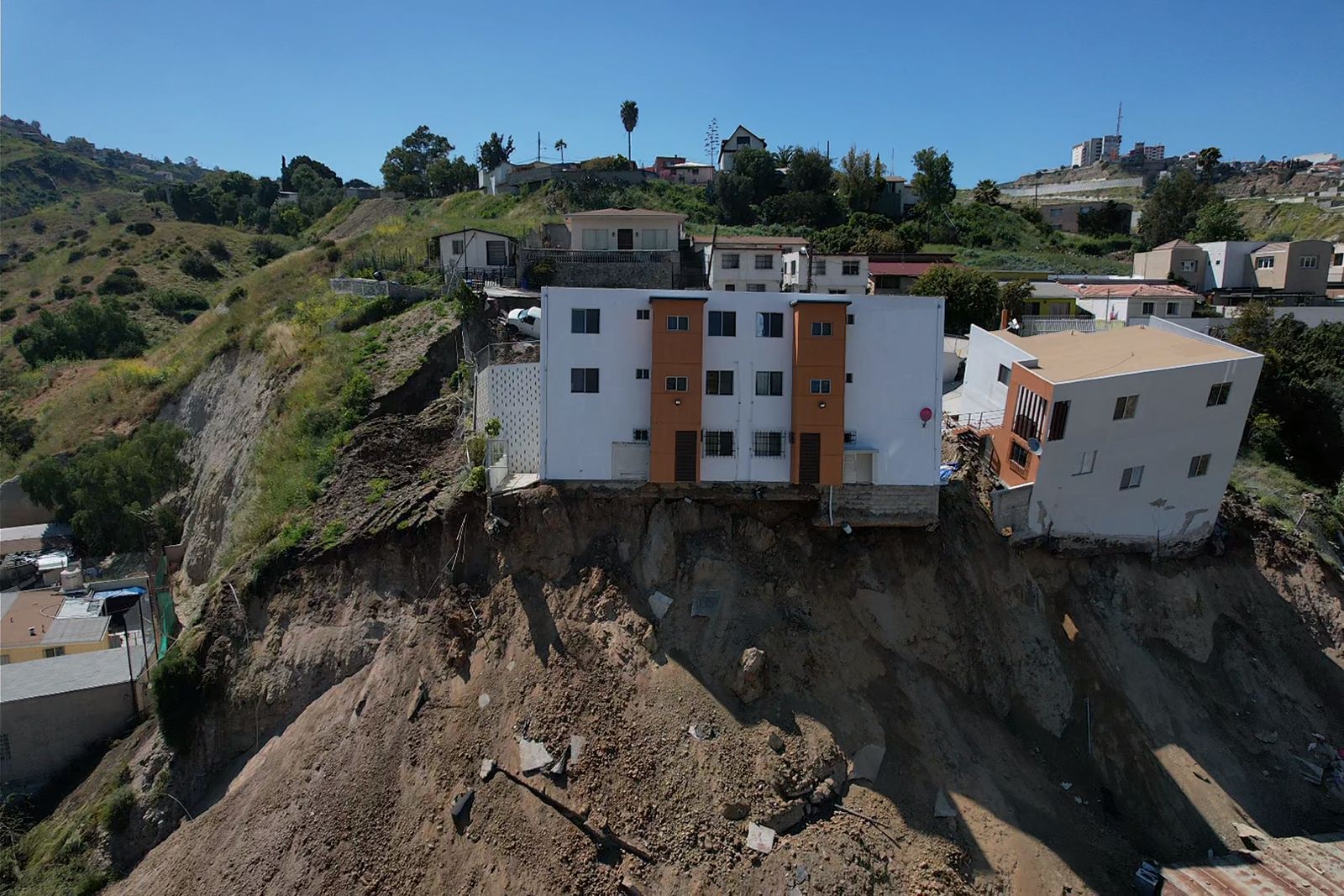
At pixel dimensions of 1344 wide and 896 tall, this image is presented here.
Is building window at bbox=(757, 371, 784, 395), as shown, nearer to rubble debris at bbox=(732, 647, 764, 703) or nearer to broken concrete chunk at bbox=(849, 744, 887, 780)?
rubble debris at bbox=(732, 647, 764, 703)

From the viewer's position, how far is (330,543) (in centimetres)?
2011

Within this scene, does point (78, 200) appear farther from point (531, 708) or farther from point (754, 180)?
point (531, 708)

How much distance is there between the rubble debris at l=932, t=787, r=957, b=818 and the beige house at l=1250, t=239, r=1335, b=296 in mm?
41291

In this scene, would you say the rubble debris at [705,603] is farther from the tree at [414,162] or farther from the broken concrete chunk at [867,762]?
the tree at [414,162]

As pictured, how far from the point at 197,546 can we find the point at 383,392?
9.81m

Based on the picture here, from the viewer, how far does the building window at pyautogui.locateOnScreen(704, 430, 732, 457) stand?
18.9m

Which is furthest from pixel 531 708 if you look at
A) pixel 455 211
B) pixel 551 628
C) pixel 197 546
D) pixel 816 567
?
pixel 455 211

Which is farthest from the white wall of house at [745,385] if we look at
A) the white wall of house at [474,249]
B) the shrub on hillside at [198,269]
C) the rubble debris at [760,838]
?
the shrub on hillside at [198,269]

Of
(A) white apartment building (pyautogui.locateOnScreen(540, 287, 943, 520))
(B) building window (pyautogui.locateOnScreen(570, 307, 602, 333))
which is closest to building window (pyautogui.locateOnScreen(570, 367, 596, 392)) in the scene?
(A) white apartment building (pyautogui.locateOnScreen(540, 287, 943, 520))

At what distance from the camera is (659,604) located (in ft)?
58.9

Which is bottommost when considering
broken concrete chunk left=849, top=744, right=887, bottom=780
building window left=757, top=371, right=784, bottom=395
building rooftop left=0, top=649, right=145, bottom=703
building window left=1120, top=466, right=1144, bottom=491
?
building rooftop left=0, top=649, right=145, bottom=703

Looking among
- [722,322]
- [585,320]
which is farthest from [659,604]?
[585,320]

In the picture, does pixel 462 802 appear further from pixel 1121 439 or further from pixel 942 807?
pixel 1121 439

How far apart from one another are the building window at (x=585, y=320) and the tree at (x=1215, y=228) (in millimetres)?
48292
